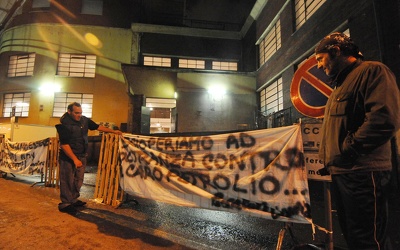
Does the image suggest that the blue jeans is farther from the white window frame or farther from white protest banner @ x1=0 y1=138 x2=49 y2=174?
the white window frame

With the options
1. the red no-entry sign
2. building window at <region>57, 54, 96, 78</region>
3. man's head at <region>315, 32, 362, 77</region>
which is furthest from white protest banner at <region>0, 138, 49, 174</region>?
building window at <region>57, 54, 96, 78</region>

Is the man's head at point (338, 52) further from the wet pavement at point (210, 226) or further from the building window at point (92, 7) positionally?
the building window at point (92, 7)

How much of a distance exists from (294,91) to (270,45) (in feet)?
37.4

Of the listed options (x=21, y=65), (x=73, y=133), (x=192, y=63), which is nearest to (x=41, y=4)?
(x=21, y=65)

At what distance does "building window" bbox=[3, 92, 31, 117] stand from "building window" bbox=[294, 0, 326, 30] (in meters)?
21.2

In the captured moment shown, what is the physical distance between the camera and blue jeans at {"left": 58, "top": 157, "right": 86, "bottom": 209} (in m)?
4.37

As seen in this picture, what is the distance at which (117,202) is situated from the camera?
4.70m

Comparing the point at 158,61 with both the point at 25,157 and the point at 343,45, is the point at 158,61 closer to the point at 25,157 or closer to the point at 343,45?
the point at 25,157

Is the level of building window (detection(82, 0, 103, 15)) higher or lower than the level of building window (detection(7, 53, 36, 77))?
higher

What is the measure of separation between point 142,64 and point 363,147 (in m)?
18.1

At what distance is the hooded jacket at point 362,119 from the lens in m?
1.63

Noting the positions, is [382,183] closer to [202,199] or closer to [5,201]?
[202,199]

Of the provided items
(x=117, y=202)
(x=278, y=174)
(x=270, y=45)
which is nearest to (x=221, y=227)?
(x=278, y=174)

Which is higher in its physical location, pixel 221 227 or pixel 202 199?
pixel 202 199
